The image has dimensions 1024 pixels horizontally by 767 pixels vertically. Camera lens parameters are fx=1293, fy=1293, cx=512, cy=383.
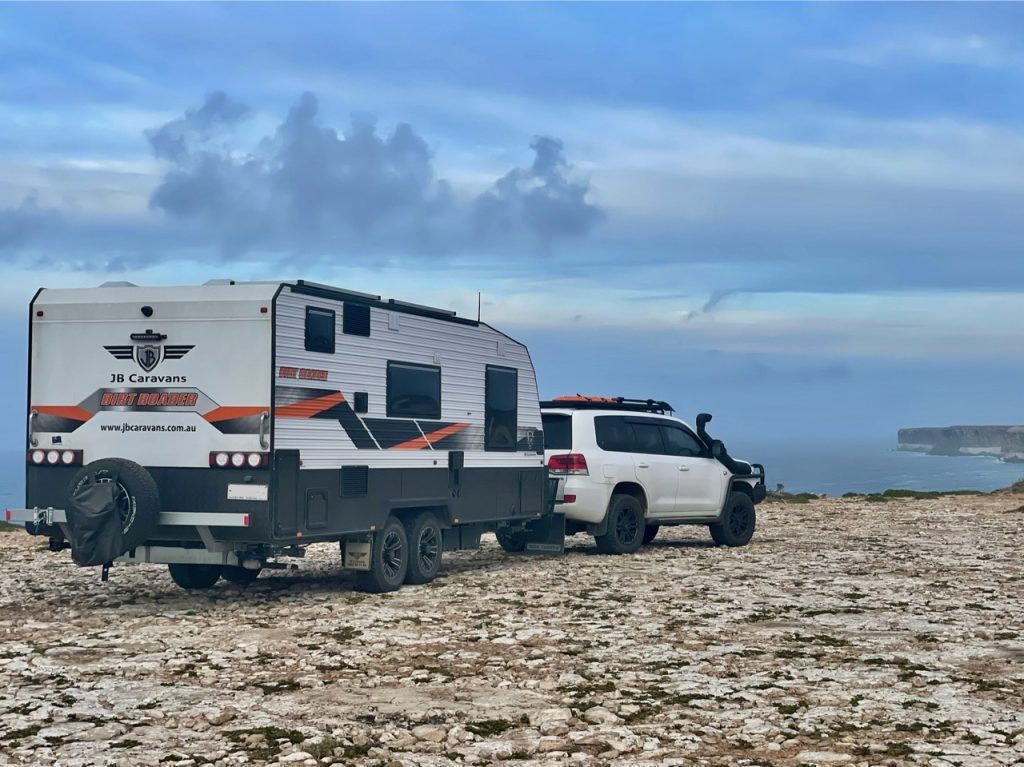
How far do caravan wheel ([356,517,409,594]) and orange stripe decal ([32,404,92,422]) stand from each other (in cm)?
331

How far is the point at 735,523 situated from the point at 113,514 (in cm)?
1114

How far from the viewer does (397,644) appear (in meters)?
10.8

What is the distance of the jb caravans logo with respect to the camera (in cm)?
1293

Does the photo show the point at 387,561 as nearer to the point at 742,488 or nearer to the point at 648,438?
the point at 648,438

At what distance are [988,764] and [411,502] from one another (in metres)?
8.54

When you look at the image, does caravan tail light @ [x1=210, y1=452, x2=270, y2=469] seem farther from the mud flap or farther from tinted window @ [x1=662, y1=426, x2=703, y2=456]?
tinted window @ [x1=662, y1=426, x2=703, y2=456]

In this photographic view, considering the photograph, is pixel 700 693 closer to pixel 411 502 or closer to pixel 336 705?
pixel 336 705

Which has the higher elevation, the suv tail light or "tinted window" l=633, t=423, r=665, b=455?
"tinted window" l=633, t=423, r=665, b=455

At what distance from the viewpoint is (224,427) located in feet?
41.4

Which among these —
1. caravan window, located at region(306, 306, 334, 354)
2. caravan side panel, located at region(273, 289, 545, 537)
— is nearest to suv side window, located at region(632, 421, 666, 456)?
caravan side panel, located at region(273, 289, 545, 537)

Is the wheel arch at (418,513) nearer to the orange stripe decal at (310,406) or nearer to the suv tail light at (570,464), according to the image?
the orange stripe decal at (310,406)

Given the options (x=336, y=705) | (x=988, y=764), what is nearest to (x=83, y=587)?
(x=336, y=705)

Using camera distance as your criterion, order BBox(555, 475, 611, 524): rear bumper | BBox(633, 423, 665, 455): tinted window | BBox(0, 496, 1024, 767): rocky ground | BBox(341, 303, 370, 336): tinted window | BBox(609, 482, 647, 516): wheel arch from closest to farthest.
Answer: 1. BBox(0, 496, 1024, 767): rocky ground
2. BBox(341, 303, 370, 336): tinted window
3. BBox(555, 475, 611, 524): rear bumper
4. BBox(609, 482, 647, 516): wheel arch
5. BBox(633, 423, 665, 455): tinted window

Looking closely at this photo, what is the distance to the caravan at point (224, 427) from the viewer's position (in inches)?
493
